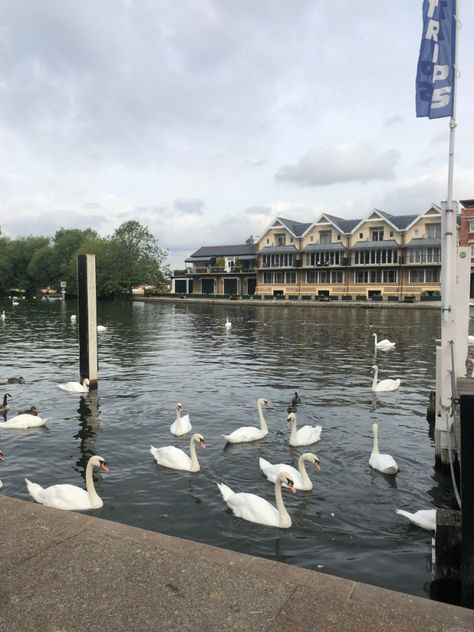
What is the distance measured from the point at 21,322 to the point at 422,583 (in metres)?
45.2

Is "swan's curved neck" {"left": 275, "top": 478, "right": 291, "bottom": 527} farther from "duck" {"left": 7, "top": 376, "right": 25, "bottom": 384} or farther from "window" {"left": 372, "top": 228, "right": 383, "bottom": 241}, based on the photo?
"window" {"left": 372, "top": 228, "right": 383, "bottom": 241}

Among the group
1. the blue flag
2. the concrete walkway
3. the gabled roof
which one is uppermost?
the gabled roof

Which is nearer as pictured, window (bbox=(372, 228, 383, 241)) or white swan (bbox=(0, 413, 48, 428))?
white swan (bbox=(0, 413, 48, 428))

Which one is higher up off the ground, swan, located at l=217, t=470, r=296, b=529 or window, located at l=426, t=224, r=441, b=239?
window, located at l=426, t=224, r=441, b=239

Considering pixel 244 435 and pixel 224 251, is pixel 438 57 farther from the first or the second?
pixel 224 251

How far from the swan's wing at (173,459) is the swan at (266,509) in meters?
2.24

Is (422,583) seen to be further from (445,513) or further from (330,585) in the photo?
(330,585)

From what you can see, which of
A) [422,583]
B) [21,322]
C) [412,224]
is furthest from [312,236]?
[422,583]

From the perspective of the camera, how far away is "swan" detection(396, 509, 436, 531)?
7816mm

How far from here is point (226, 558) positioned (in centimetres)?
498

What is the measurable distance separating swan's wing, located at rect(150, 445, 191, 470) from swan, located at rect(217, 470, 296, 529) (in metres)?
2.24

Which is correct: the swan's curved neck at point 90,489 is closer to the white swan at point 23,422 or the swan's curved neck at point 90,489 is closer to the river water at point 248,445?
the river water at point 248,445

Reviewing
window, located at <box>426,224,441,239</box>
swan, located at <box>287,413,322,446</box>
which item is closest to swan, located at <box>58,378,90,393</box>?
swan, located at <box>287,413,322,446</box>

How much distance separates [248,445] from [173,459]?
7.40 ft
